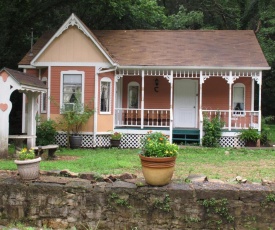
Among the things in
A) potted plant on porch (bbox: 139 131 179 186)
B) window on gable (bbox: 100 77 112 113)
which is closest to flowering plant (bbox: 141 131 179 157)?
potted plant on porch (bbox: 139 131 179 186)

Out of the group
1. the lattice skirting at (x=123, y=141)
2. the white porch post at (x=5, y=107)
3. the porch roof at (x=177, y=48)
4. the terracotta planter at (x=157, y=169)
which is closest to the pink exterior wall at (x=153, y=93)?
the porch roof at (x=177, y=48)

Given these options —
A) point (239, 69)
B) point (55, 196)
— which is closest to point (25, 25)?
point (239, 69)

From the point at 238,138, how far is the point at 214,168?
20.0 ft

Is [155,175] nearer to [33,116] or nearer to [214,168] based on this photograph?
[214,168]

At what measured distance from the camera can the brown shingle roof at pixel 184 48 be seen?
51.4 feet

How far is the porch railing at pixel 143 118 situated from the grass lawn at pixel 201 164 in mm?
2962

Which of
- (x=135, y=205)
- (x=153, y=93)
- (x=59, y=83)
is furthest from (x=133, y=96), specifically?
(x=135, y=205)

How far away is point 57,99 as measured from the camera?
49.0ft

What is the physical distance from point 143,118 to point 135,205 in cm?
1014

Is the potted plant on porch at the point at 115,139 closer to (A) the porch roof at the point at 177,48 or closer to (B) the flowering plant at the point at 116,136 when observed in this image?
(B) the flowering plant at the point at 116,136

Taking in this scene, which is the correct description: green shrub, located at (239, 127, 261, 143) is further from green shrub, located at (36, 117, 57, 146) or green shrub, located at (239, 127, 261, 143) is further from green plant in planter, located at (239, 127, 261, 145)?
green shrub, located at (36, 117, 57, 146)

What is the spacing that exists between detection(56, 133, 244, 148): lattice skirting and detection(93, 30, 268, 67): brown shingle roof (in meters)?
3.18

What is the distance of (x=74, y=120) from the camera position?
46.1 feet

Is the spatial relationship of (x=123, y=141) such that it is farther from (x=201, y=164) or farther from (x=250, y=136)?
(x=201, y=164)
